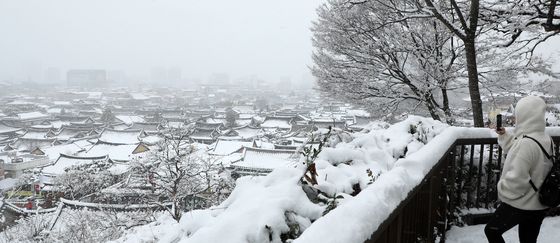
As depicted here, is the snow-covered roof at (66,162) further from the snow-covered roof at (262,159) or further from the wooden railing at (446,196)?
the wooden railing at (446,196)

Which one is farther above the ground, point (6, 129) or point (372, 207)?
point (372, 207)

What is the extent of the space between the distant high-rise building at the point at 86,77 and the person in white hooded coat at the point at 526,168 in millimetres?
145968

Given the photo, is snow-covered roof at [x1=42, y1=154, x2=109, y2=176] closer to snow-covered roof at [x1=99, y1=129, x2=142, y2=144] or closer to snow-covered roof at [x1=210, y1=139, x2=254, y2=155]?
snow-covered roof at [x1=210, y1=139, x2=254, y2=155]

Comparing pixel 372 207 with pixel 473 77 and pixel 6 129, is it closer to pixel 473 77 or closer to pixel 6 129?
pixel 473 77

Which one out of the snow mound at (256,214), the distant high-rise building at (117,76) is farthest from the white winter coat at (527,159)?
the distant high-rise building at (117,76)

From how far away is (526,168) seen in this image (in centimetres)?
225

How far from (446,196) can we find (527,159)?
1.16 meters

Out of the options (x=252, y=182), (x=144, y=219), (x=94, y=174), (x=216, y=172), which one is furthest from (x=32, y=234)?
(x=252, y=182)

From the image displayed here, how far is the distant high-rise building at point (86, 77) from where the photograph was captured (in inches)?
5330

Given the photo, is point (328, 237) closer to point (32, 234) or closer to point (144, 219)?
point (144, 219)

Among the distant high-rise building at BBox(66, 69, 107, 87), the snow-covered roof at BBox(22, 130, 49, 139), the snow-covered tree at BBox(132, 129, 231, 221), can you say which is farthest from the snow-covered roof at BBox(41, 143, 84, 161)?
the distant high-rise building at BBox(66, 69, 107, 87)

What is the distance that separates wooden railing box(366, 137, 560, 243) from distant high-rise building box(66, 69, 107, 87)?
144793 mm

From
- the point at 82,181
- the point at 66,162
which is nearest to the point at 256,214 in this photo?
the point at 82,181

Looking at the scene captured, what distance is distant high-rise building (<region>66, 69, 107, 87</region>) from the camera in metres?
135
